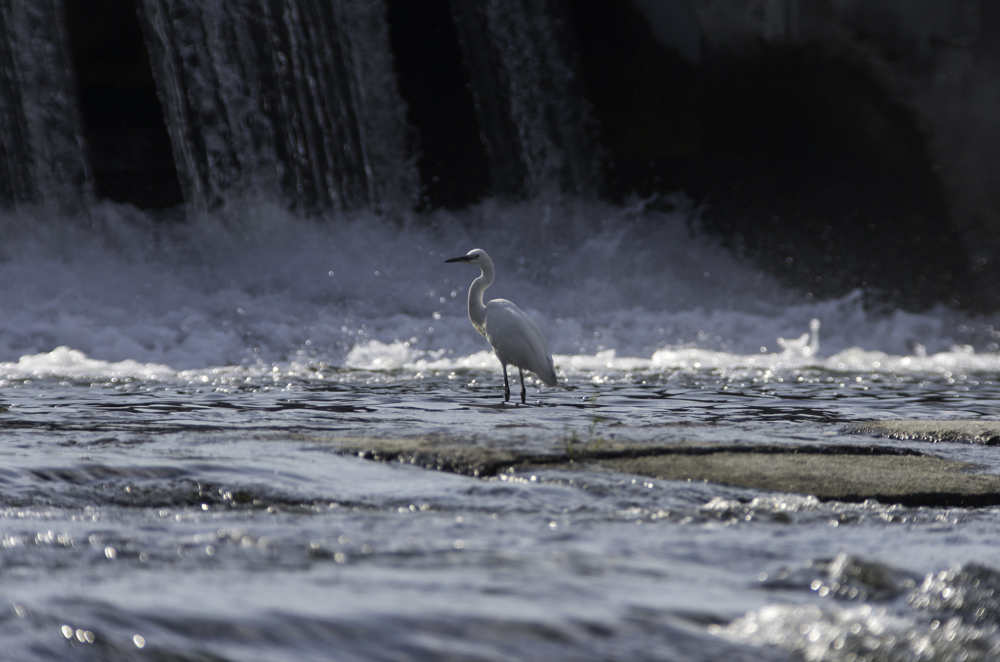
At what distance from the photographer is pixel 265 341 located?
9266mm

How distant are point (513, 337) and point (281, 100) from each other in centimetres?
715

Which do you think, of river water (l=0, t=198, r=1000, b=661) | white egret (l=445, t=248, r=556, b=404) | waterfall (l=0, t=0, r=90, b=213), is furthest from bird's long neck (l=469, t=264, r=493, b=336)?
waterfall (l=0, t=0, r=90, b=213)

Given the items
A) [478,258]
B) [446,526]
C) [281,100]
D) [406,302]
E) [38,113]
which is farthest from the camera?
[281,100]

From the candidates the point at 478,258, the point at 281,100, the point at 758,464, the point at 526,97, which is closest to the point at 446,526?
the point at 758,464

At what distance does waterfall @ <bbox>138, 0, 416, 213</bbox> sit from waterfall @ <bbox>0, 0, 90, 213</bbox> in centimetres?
118

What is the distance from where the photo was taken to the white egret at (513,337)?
5934 mm

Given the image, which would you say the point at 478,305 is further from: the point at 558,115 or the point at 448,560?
the point at 558,115

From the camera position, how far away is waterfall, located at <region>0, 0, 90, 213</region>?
1123 cm

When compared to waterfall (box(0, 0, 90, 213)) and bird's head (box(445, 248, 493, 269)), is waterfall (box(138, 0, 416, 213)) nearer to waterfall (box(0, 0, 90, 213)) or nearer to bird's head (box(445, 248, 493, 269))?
waterfall (box(0, 0, 90, 213))

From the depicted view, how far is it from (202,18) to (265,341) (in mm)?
4696

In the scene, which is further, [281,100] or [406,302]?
[281,100]

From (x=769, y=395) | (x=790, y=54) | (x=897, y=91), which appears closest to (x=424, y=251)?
(x=790, y=54)

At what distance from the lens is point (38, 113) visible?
11.7m

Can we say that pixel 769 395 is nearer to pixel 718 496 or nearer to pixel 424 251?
pixel 718 496
